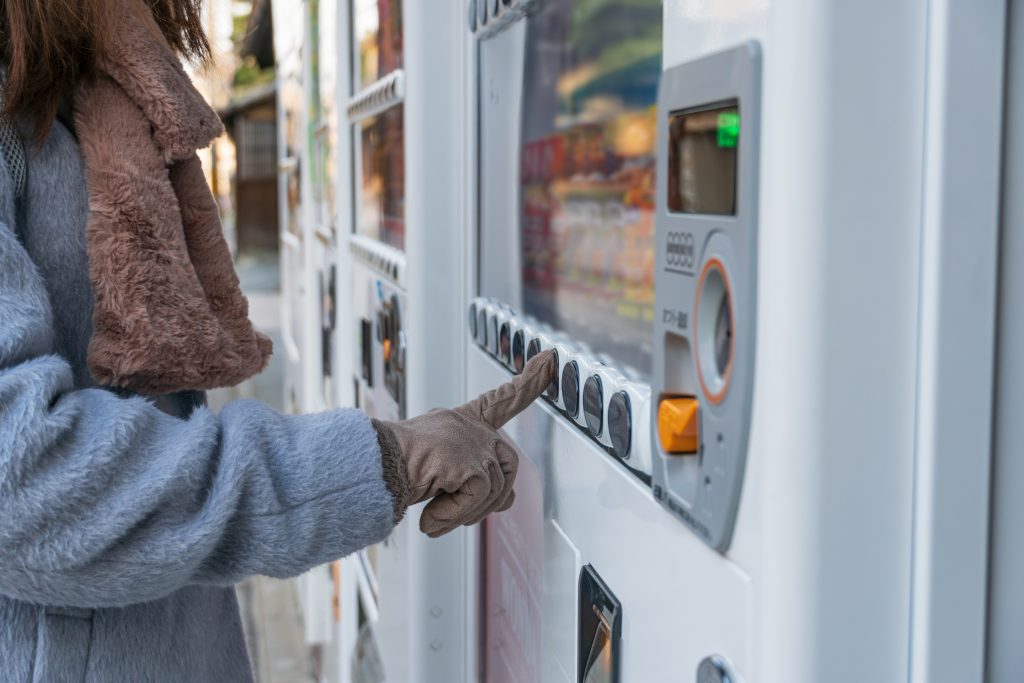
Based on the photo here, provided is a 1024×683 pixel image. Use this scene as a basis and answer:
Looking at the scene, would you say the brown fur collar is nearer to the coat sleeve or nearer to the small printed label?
the coat sleeve

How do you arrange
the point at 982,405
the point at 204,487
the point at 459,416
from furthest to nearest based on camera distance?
the point at 459,416 → the point at 204,487 → the point at 982,405

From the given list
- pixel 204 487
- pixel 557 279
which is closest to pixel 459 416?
pixel 204 487

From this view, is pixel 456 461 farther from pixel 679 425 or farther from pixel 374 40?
pixel 374 40

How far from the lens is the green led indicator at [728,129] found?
2.19 feet

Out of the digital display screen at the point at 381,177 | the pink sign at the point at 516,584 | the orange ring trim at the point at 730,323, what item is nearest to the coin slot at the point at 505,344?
the pink sign at the point at 516,584

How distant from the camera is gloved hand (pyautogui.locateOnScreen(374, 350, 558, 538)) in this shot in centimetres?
105

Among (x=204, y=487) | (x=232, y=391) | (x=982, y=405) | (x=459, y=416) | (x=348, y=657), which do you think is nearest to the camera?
(x=982, y=405)

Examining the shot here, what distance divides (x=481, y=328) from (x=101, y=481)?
690mm

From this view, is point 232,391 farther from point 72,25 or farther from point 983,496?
point 983,496

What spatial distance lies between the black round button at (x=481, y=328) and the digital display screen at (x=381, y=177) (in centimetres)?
39

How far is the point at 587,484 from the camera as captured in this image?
3.45 feet

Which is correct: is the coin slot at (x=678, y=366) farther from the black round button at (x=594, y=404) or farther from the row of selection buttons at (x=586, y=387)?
the black round button at (x=594, y=404)

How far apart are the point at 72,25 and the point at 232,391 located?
311 inches

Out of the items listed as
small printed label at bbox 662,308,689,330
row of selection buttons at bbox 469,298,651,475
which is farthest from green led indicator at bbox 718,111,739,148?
row of selection buttons at bbox 469,298,651,475
